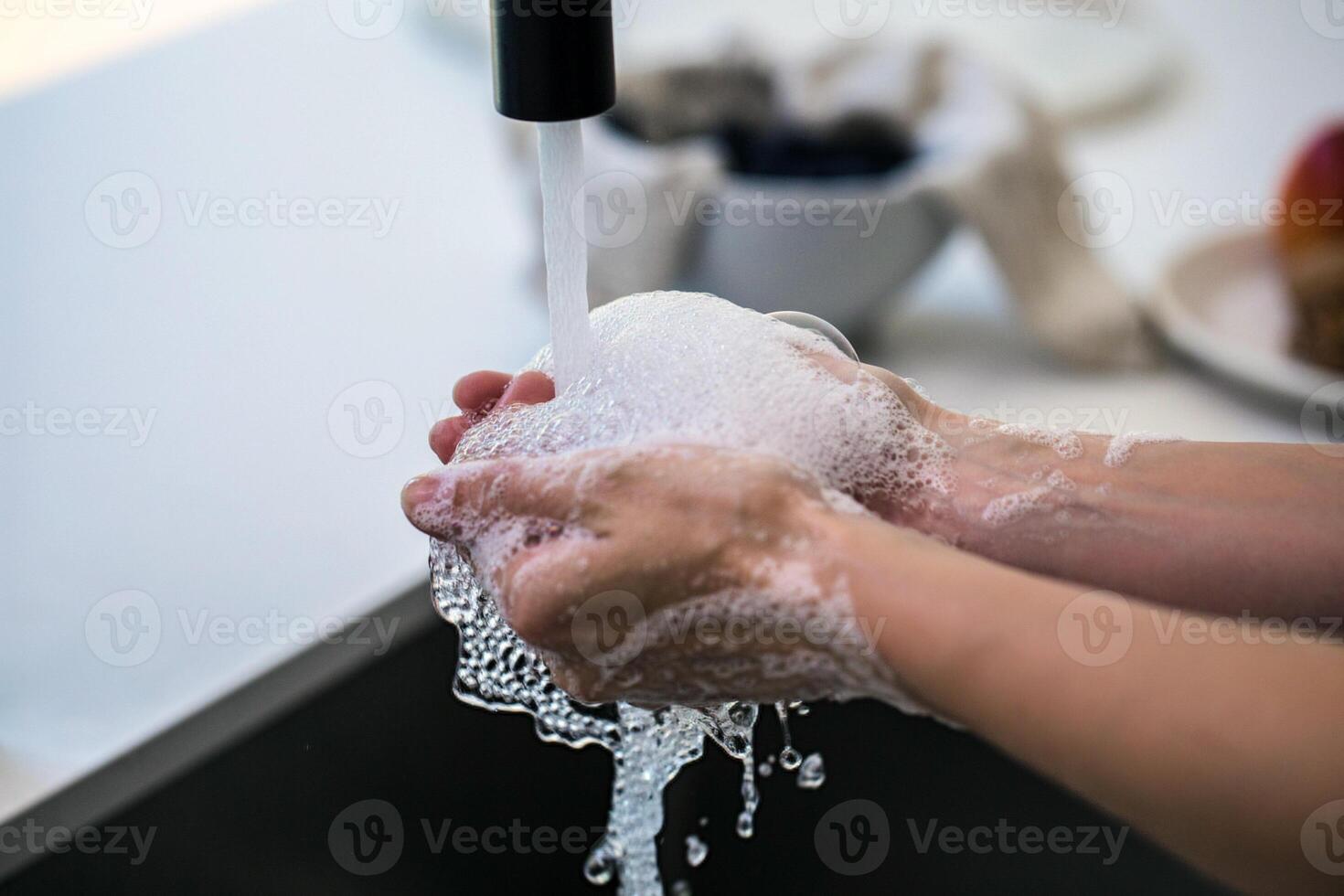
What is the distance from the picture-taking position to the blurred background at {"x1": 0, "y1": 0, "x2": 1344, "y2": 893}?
0.65m

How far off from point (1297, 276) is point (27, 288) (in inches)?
32.3

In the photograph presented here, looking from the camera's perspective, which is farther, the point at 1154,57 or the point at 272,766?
the point at 1154,57

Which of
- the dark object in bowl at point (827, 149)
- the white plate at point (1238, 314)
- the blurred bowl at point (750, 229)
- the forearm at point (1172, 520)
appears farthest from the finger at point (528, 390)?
the white plate at point (1238, 314)

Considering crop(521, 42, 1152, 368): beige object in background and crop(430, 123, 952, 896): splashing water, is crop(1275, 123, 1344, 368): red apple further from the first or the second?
crop(430, 123, 952, 896): splashing water

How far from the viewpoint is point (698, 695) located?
1.44ft

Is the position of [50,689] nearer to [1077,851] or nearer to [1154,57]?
[1077,851]

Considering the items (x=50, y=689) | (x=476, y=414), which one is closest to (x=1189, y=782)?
(x=476, y=414)

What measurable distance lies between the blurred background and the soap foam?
0.14 metres

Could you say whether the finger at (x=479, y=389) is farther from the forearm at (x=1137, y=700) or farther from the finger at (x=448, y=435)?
the forearm at (x=1137, y=700)

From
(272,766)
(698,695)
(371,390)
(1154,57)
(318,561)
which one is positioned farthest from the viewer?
(1154,57)

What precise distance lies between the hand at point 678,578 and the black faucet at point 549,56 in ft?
0.42

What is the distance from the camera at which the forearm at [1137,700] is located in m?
0.33

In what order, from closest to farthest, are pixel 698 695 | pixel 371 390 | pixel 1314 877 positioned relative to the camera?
pixel 1314 877
pixel 698 695
pixel 371 390

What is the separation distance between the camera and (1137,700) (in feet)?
1.13
